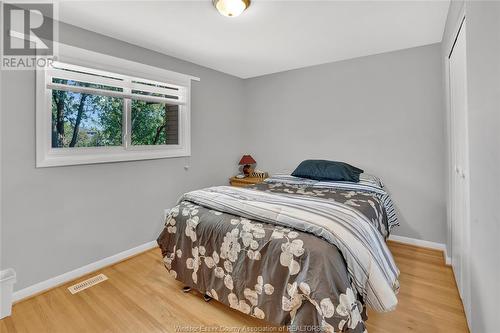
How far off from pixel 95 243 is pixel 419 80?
384cm

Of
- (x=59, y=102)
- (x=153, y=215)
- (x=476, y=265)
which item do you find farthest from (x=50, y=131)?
(x=476, y=265)

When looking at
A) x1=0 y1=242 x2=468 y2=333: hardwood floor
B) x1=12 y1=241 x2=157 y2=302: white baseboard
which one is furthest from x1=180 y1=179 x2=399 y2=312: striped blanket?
x1=12 y1=241 x2=157 y2=302: white baseboard

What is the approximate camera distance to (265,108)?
4.10 meters

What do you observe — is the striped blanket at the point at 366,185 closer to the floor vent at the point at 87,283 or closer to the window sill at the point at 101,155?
the window sill at the point at 101,155

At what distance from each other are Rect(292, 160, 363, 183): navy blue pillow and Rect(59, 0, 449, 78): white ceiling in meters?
1.34

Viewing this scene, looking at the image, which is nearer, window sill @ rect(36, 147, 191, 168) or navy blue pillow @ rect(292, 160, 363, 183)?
window sill @ rect(36, 147, 191, 168)

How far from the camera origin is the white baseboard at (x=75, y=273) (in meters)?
2.06

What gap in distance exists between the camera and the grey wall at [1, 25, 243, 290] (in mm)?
2020

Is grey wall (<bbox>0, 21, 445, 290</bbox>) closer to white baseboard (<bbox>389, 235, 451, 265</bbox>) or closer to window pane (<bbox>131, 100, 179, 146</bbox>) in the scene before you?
white baseboard (<bbox>389, 235, 451, 265</bbox>)

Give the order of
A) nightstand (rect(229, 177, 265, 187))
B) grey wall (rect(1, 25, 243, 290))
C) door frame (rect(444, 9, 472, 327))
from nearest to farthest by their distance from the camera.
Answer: door frame (rect(444, 9, 472, 327)), grey wall (rect(1, 25, 243, 290)), nightstand (rect(229, 177, 265, 187))

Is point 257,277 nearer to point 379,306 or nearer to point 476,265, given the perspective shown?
point 379,306

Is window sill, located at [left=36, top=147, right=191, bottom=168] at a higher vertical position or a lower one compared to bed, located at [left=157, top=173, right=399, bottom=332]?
higher

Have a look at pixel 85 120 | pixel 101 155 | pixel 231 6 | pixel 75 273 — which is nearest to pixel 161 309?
pixel 75 273

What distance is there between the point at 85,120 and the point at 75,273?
146 centimetres
